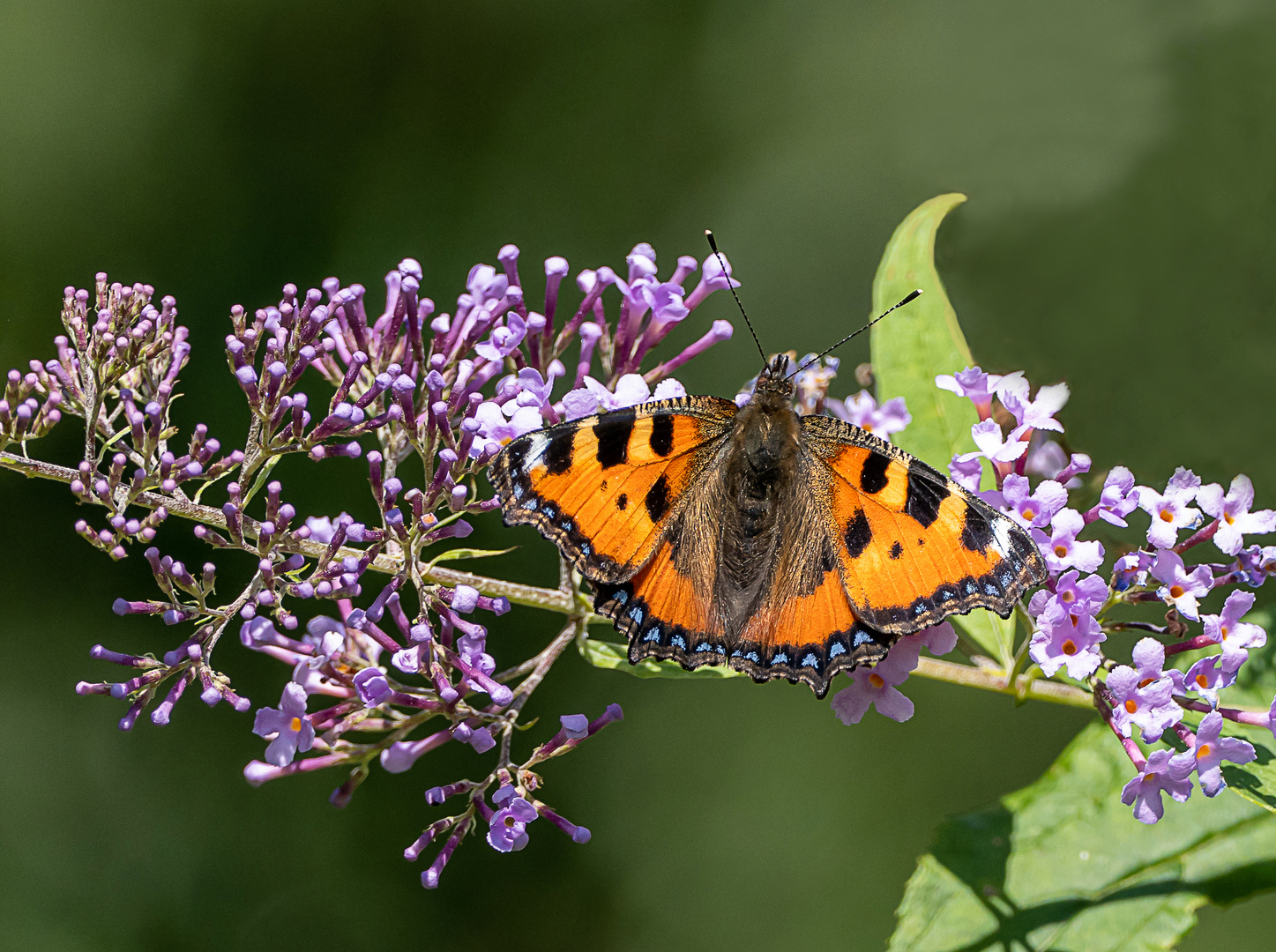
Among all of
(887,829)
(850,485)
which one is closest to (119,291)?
(850,485)

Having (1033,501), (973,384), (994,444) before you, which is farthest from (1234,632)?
(973,384)

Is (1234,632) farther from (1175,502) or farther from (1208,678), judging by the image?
(1175,502)

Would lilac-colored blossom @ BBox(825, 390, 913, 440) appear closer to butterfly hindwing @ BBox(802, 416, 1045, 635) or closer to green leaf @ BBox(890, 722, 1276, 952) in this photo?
butterfly hindwing @ BBox(802, 416, 1045, 635)

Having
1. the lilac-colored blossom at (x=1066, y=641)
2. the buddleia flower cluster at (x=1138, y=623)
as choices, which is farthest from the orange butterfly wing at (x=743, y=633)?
the lilac-colored blossom at (x=1066, y=641)

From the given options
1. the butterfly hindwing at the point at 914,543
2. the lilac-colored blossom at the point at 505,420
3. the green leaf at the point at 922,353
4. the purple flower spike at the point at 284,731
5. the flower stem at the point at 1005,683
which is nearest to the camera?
the butterfly hindwing at the point at 914,543

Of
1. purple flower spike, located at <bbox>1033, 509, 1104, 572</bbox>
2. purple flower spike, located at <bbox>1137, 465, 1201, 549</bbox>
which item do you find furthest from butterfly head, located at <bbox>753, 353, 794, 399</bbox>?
purple flower spike, located at <bbox>1137, 465, 1201, 549</bbox>

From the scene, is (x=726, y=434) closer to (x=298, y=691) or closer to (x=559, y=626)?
(x=298, y=691)

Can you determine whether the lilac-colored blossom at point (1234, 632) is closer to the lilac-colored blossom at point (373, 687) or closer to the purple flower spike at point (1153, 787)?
the purple flower spike at point (1153, 787)
